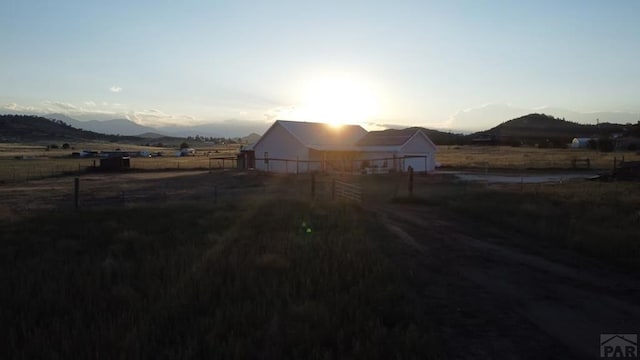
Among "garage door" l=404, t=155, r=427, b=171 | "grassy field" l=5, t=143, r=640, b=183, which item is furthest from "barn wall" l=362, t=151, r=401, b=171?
"grassy field" l=5, t=143, r=640, b=183

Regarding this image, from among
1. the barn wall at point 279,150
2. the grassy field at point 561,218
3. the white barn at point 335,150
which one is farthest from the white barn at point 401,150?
the grassy field at point 561,218

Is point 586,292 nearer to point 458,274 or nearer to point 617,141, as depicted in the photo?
point 458,274

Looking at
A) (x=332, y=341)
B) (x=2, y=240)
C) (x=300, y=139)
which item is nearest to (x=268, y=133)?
(x=300, y=139)

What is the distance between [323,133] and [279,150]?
5.17m

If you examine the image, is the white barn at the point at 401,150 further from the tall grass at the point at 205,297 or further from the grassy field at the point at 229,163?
the tall grass at the point at 205,297

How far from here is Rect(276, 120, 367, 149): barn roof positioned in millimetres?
52344

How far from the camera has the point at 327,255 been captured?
10.6m

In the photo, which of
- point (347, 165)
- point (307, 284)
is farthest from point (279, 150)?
point (307, 284)

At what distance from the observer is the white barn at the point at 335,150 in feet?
164

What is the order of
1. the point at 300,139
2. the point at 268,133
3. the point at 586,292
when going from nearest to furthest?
the point at 586,292
the point at 300,139
the point at 268,133

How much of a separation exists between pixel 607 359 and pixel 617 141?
130628mm

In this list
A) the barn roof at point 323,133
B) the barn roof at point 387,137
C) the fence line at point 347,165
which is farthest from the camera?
the barn roof at point 323,133

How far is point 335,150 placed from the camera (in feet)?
170

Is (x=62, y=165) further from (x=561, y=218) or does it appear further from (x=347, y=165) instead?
(x=561, y=218)
